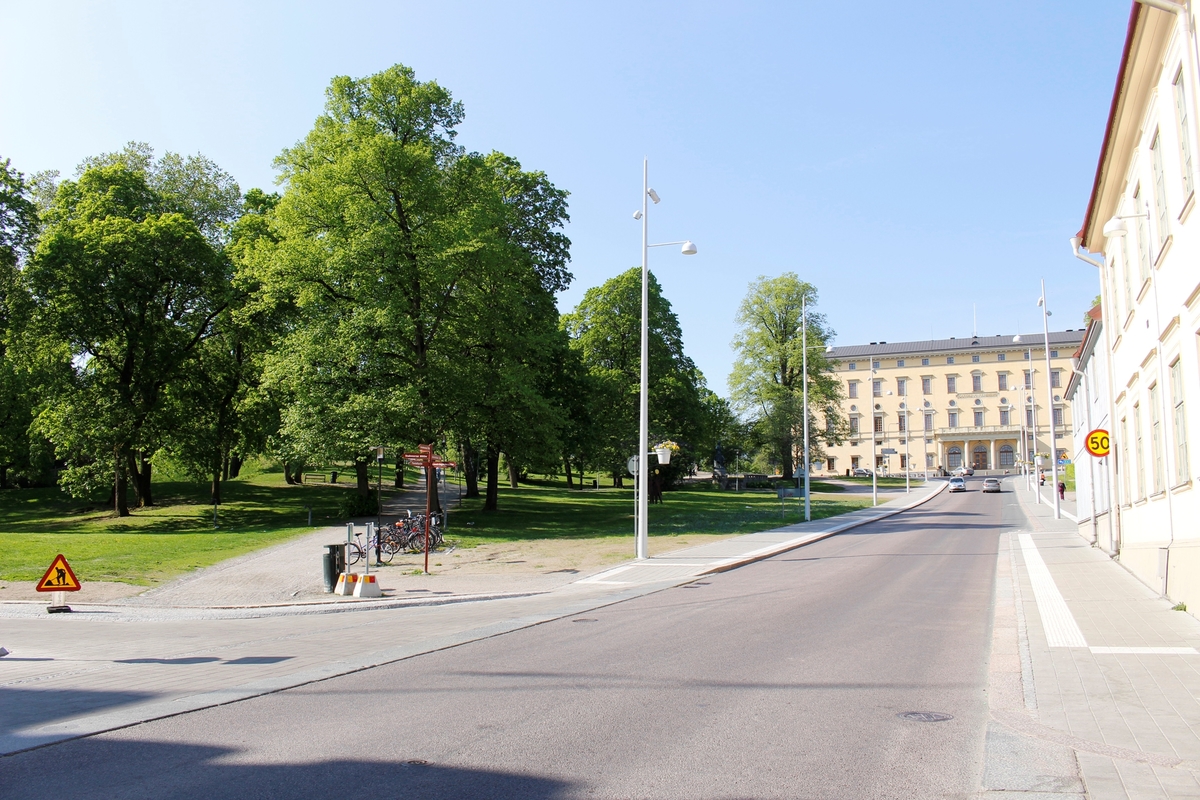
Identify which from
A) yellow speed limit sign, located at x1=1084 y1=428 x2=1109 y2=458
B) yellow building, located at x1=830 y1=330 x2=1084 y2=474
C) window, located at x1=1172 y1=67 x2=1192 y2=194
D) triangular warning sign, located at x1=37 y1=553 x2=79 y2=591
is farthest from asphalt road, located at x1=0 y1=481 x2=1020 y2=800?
yellow building, located at x1=830 y1=330 x2=1084 y2=474

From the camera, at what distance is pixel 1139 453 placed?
18172 mm

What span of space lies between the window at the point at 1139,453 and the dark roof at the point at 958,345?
326 ft

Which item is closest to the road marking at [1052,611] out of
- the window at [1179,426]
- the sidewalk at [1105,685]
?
the sidewalk at [1105,685]

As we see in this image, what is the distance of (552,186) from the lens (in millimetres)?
42719

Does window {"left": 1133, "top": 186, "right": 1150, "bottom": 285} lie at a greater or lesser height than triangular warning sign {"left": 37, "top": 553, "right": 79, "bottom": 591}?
greater

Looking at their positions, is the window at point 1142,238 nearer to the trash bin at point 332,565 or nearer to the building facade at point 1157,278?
the building facade at point 1157,278

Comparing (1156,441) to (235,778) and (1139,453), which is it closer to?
(1139,453)

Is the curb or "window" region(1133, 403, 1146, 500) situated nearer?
"window" region(1133, 403, 1146, 500)

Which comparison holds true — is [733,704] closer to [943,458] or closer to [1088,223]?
[1088,223]

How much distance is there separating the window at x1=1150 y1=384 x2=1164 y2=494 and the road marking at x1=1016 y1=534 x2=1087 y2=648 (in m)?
2.70

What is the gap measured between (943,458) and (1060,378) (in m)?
18.7

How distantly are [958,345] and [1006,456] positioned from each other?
16.8 meters

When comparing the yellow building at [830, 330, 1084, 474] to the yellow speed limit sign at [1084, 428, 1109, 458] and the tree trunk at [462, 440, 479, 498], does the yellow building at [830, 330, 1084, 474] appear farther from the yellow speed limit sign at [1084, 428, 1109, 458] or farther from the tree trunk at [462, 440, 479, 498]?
the yellow speed limit sign at [1084, 428, 1109, 458]

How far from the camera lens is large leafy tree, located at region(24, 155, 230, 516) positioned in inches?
1340
